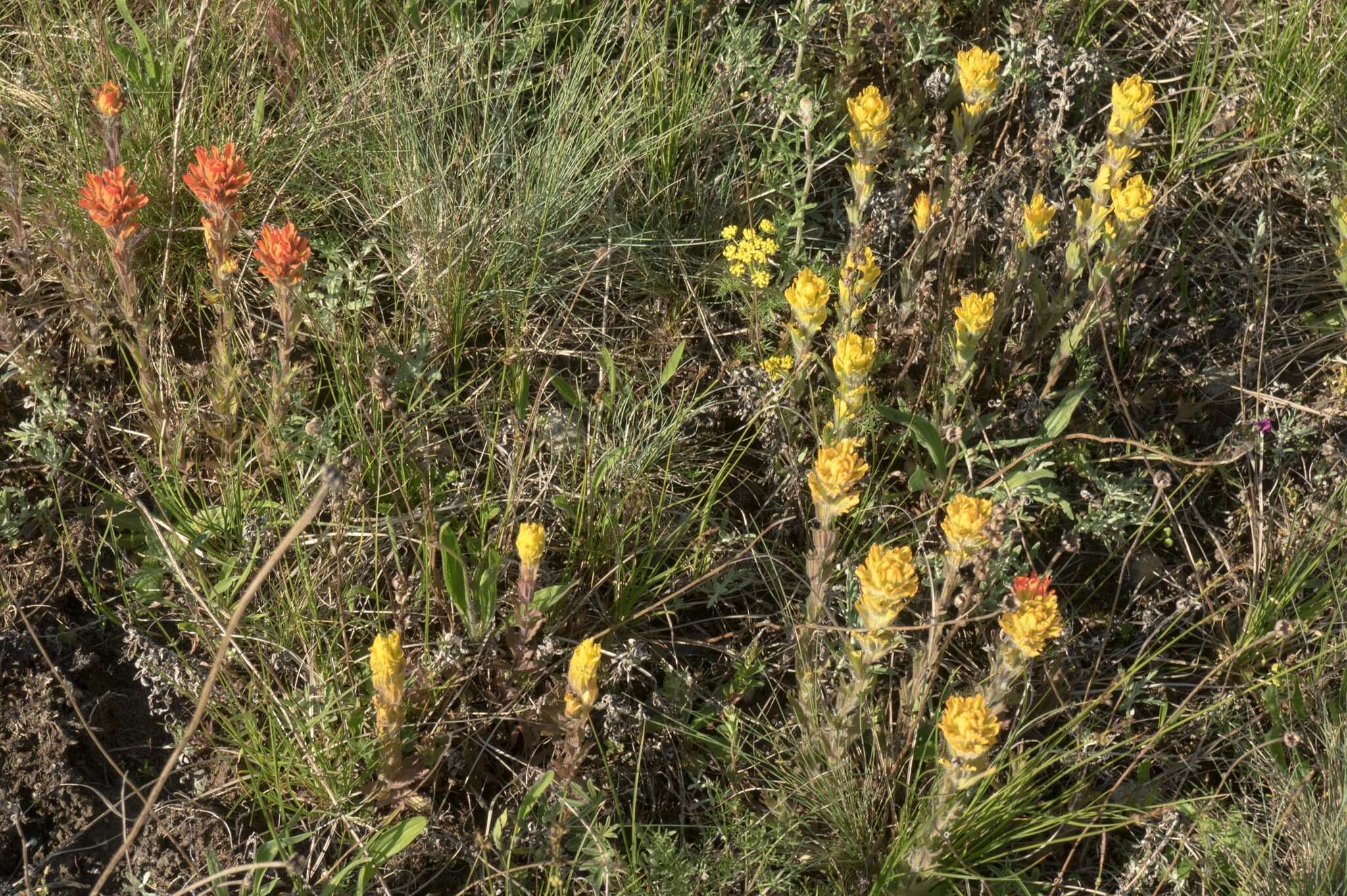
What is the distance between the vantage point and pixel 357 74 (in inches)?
105

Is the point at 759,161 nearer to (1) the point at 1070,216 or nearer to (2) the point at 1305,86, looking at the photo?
(1) the point at 1070,216

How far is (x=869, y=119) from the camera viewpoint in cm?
229

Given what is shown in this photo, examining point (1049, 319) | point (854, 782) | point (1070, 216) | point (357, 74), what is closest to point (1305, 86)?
point (1070, 216)

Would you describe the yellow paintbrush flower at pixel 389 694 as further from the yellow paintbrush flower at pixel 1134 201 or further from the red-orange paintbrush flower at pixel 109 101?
the yellow paintbrush flower at pixel 1134 201

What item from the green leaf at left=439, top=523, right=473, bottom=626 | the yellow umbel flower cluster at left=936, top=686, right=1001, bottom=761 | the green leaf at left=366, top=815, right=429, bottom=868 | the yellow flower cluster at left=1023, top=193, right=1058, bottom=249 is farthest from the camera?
the yellow flower cluster at left=1023, top=193, right=1058, bottom=249

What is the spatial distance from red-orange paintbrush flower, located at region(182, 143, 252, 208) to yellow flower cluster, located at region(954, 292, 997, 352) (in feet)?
4.31

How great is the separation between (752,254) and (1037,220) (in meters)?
0.57

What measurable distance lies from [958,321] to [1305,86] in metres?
1.34

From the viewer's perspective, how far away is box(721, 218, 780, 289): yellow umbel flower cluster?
239 centimetres

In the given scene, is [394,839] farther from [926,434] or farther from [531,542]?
[926,434]

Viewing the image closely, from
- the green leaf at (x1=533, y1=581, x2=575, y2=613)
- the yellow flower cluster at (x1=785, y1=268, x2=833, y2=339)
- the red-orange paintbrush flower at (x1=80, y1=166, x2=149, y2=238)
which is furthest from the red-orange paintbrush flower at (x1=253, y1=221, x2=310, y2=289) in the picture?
the yellow flower cluster at (x1=785, y1=268, x2=833, y2=339)

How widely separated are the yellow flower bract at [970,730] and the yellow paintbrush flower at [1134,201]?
1.02 meters

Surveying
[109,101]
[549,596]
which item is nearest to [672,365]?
[549,596]

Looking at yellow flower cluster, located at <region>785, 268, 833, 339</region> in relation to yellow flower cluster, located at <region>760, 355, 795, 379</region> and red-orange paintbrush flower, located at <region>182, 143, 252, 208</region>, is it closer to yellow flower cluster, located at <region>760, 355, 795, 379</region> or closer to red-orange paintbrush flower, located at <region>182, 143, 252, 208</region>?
yellow flower cluster, located at <region>760, 355, 795, 379</region>
